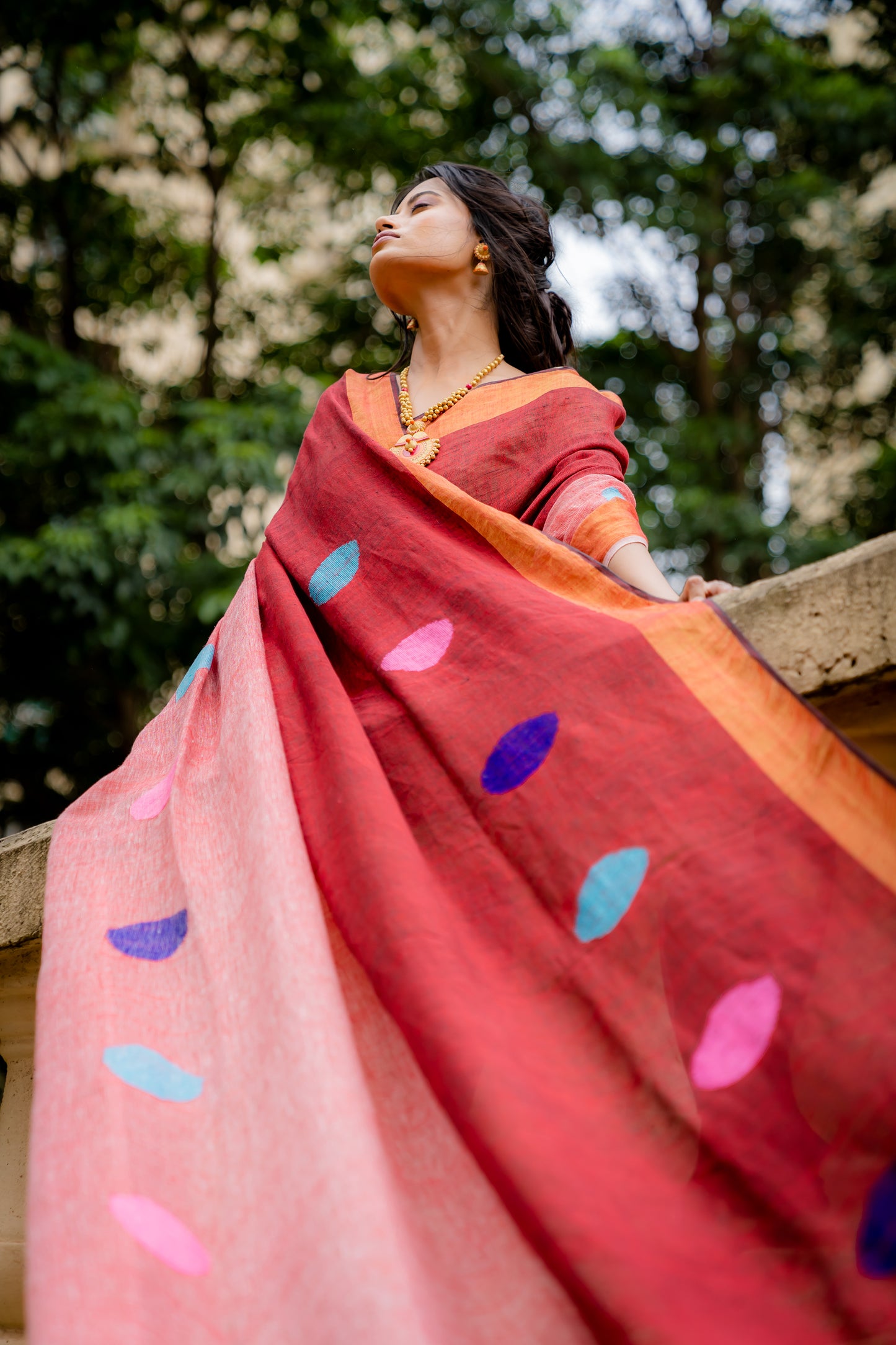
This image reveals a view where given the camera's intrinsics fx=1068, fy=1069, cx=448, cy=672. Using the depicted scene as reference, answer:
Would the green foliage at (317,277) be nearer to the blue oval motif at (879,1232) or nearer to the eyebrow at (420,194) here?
the eyebrow at (420,194)

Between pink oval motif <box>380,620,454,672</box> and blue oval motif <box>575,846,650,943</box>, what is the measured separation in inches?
14.3

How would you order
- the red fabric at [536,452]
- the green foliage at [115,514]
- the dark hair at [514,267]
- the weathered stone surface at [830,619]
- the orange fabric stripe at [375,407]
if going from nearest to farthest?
the weathered stone surface at [830,619], the red fabric at [536,452], the orange fabric stripe at [375,407], the dark hair at [514,267], the green foliage at [115,514]

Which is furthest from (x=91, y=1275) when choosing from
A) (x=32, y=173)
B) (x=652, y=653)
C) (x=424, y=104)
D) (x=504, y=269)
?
(x=424, y=104)

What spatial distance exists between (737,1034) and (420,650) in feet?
1.94

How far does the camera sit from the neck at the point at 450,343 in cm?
183

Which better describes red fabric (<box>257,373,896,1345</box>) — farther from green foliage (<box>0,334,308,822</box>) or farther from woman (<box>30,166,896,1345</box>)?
green foliage (<box>0,334,308,822</box>)

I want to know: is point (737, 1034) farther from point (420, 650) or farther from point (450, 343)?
point (450, 343)

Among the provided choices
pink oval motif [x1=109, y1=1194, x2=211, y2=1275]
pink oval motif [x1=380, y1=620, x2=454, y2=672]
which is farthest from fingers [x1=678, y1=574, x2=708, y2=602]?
pink oval motif [x1=109, y1=1194, x2=211, y2=1275]

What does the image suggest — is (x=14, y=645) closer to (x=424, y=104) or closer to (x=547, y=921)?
(x=424, y=104)

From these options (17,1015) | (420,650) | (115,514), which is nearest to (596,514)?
(420,650)

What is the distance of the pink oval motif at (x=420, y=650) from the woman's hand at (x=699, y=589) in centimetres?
28

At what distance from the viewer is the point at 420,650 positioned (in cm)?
126

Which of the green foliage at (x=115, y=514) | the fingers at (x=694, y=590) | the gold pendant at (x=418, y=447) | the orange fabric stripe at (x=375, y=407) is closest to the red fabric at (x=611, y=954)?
the fingers at (x=694, y=590)

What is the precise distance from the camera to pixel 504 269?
75.5 inches
